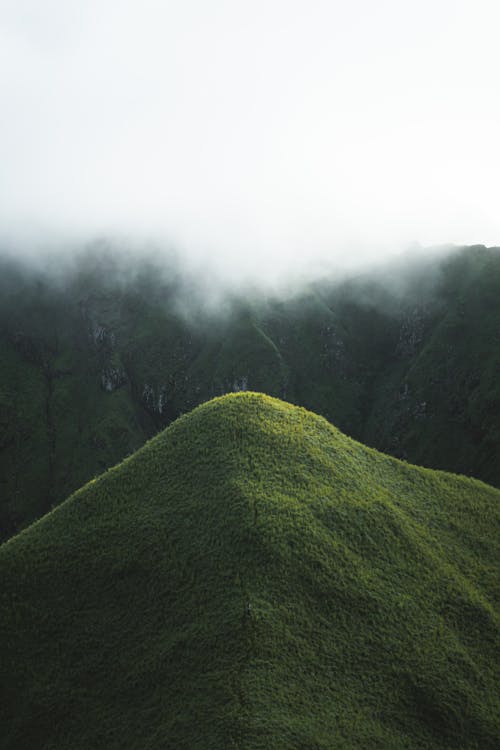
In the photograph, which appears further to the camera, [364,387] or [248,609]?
[364,387]

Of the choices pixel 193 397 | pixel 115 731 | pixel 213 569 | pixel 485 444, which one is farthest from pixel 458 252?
pixel 115 731

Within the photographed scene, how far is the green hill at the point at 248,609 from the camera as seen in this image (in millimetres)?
33312

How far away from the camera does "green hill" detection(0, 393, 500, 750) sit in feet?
109

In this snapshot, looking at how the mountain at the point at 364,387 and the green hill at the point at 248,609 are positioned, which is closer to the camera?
the green hill at the point at 248,609

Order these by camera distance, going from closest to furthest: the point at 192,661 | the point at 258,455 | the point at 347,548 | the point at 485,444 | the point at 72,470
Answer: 1. the point at 192,661
2. the point at 347,548
3. the point at 258,455
4. the point at 485,444
5. the point at 72,470

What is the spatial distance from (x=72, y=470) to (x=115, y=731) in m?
155

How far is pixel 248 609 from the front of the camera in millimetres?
36500

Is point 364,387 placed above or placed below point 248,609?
below

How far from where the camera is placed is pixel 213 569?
41094 mm

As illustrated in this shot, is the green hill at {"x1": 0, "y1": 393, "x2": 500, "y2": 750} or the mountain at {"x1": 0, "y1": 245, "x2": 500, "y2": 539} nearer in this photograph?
the green hill at {"x1": 0, "y1": 393, "x2": 500, "y2": 750}

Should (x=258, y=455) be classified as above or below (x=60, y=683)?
above

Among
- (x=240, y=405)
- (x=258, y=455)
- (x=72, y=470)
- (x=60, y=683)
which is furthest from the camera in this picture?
(x=72, y=470)

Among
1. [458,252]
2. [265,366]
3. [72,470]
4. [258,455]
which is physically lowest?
[72,470]

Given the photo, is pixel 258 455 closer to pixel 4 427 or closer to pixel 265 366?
pixel 265 366
